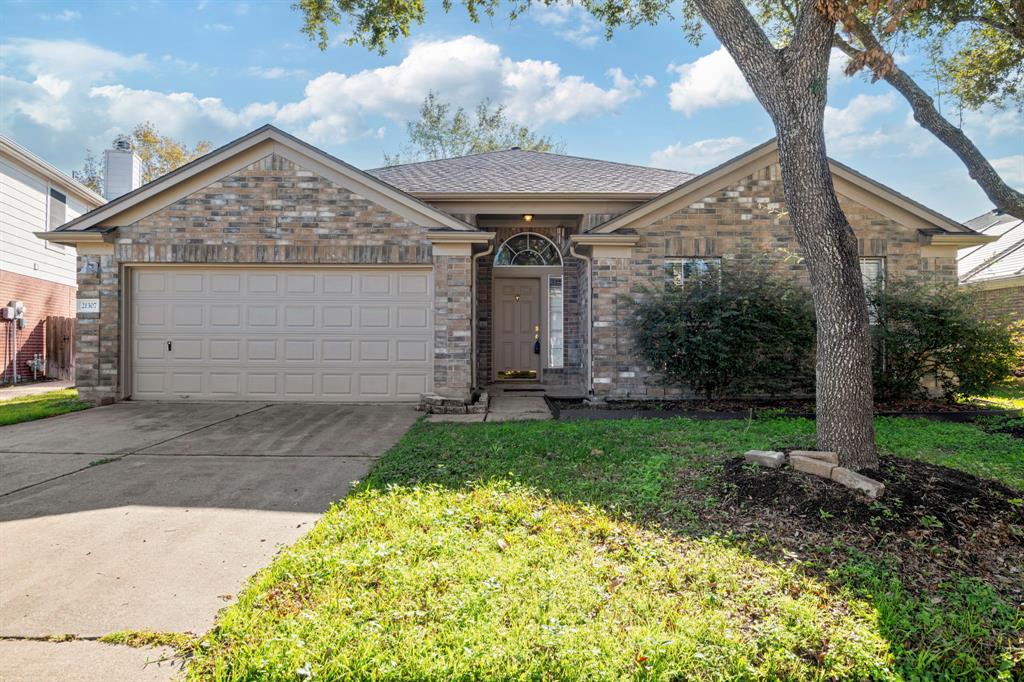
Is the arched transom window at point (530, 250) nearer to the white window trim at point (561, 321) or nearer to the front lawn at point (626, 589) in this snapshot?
the white window trim at point (561, 321)

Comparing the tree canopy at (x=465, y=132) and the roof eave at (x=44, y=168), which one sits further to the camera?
the tree canopy at (x=465, y=132)

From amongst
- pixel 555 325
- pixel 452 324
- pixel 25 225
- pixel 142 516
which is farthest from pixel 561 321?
pixel 25 225

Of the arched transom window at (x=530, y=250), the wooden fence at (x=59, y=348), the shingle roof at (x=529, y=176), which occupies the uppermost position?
the shingle roof at (x=529, y=176)

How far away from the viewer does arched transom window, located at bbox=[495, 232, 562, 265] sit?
1169 cm

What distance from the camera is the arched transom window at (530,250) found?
11.7 m

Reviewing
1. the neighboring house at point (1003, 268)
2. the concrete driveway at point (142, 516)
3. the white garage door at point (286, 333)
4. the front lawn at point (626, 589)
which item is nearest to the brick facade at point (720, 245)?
the white garage door at point (286, 333)

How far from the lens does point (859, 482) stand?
12.6 feet

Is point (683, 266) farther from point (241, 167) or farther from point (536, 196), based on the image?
point (241, 167)

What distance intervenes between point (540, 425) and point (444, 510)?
11.4 ft

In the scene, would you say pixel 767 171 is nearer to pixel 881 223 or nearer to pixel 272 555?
pixel 881 223

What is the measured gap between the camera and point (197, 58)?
12094 millimetres

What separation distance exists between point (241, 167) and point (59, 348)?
396 inches

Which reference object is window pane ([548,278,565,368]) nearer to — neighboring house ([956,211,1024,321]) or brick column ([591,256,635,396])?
brick column ([591,256,635,396])

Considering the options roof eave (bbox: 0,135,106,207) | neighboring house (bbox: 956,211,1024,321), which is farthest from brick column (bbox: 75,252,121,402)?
neighboring house (bbox: 956,211,1024,321)
